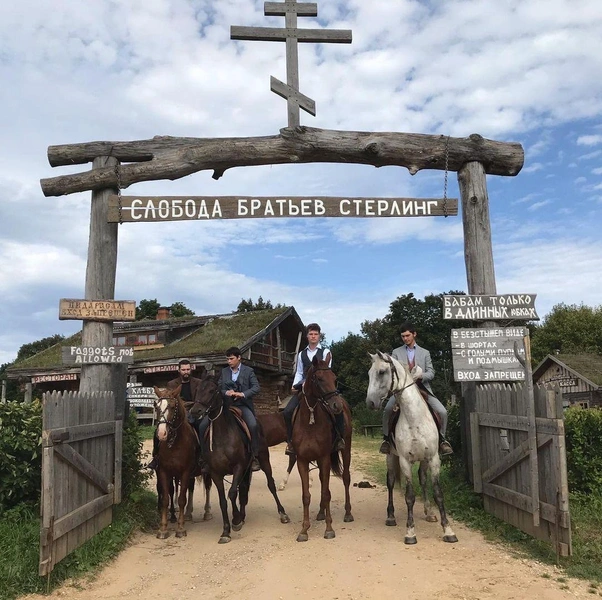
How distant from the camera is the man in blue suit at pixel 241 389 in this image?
29.5ft

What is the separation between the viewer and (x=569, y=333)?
50375 mm

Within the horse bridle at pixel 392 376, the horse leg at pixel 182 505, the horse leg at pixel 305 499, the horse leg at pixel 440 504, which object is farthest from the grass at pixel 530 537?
the horse leg at pixel 182 505

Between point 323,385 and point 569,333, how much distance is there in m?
48.1

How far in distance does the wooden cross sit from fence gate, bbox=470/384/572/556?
5.37 meters

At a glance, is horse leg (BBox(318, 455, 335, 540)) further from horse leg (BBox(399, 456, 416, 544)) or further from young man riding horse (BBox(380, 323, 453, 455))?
horse leg (BBox(399, 456, 416, 544))

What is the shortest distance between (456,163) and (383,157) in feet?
4.12

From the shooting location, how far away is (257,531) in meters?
8.69

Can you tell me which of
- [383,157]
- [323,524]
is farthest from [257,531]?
[383,157]

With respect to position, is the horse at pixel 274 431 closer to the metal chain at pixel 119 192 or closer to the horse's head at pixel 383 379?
the horse's head at pixel 383 379

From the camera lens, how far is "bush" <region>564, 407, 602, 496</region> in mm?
8891

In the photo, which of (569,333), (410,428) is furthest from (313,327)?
(569,333)

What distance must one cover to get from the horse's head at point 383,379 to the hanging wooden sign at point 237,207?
284 cm

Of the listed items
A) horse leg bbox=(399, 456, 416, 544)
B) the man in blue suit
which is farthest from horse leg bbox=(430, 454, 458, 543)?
the man in blue suit

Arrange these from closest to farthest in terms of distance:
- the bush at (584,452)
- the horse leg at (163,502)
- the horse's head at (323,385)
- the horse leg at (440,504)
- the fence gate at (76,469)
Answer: the fence gate at (76,469) → the horse leg at (440,504) → the horse's head at (323,385) → the horse leg at (163,502) → the bush at (584,452)
